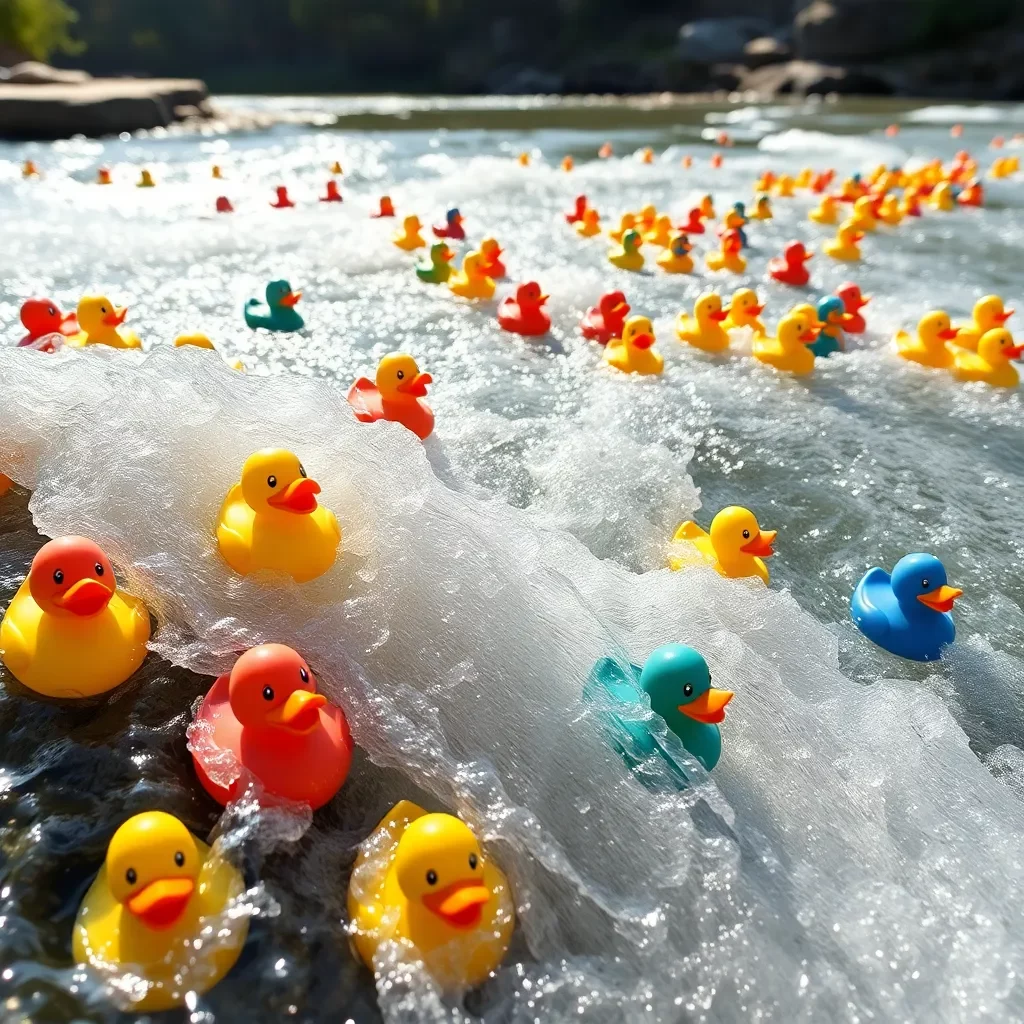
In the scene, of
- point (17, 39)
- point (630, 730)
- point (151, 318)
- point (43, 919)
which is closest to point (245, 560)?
point (43, 919)

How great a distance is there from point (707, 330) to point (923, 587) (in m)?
2.60

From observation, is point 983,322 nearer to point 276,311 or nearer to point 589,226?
point 589,226

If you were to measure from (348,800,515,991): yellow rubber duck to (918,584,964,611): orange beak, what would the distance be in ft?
5.34

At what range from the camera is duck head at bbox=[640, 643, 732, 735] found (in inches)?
79.6

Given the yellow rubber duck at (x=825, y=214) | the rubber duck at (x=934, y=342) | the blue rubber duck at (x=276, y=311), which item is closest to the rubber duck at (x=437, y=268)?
the blue rubber duck at (x=276, y=311)

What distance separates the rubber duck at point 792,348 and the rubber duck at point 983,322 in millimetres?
978

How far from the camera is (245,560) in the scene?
233 centimetres

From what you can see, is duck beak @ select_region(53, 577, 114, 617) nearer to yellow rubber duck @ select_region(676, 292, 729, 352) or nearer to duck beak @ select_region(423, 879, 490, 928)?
duck beak @ select_region(423, 879, 490, 928)

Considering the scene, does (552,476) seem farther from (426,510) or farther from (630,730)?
(630,730)

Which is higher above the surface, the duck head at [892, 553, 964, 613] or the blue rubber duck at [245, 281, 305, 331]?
the duck head at [892, 553, 964, 613]

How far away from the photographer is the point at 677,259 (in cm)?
664

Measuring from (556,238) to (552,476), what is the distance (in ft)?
15.5

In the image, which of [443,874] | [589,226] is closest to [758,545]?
[443,874]

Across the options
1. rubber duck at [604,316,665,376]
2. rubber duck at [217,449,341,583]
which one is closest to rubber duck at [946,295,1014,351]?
rubber duck at [604,316,665,376]
